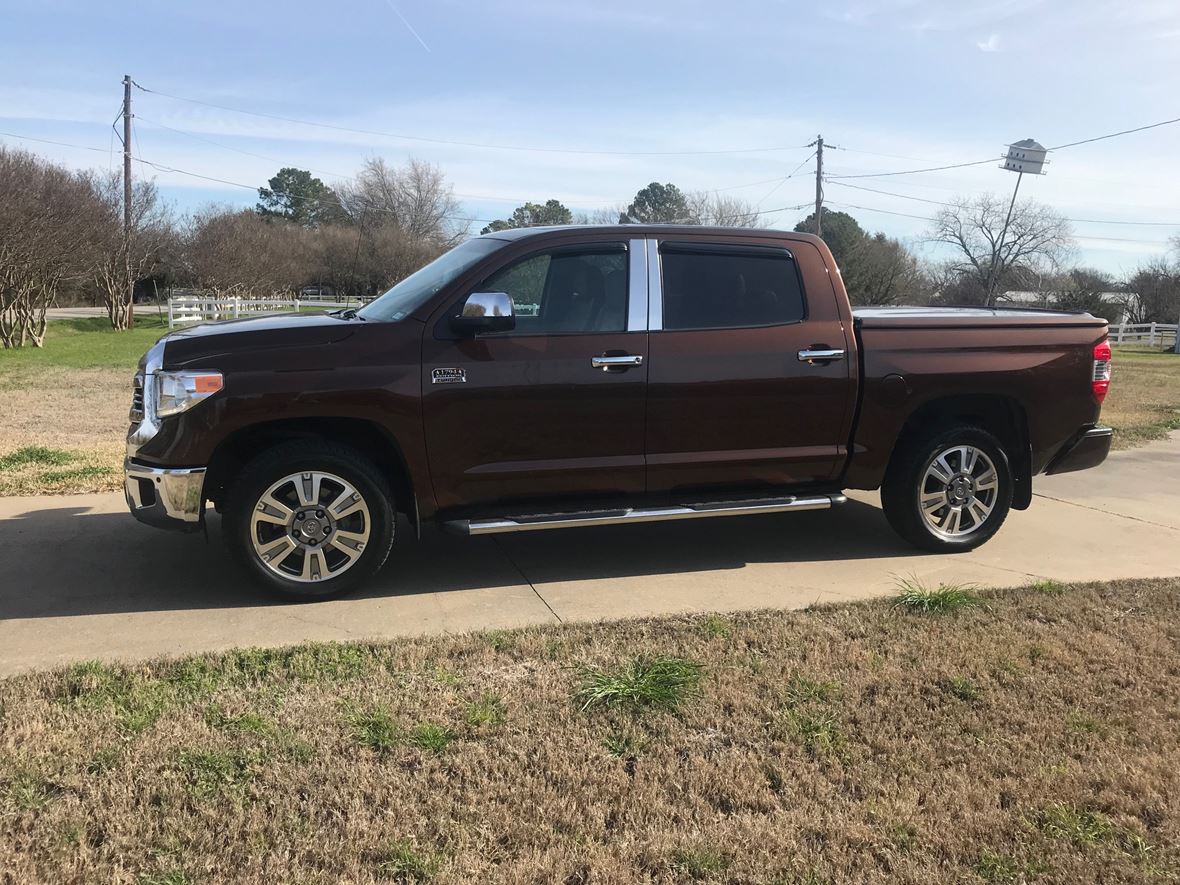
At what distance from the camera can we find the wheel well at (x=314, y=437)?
4488 millimetres

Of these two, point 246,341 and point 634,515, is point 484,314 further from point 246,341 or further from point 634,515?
point 634,515

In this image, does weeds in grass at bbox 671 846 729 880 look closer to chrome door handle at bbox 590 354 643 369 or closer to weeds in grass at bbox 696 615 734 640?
weeds in grass at bbox 696 615 734 640

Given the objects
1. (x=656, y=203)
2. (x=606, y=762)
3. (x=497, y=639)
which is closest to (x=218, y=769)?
(x=606, y=762)

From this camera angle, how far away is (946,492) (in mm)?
5492

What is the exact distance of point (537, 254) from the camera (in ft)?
15.9

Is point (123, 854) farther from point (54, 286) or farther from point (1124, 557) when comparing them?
point (54, 286)

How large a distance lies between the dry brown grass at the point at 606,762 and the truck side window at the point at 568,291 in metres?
1.67

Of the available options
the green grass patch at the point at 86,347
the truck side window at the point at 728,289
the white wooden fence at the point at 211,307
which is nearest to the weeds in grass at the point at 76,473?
the truck side window at the point at 728,289

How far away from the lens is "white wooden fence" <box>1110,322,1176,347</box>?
39969 millimetres

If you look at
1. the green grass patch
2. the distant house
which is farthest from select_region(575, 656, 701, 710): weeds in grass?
the distant house

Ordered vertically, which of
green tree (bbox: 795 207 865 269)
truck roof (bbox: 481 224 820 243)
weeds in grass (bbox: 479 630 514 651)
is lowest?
weeds in grass (bbox: 479 630 514 651)

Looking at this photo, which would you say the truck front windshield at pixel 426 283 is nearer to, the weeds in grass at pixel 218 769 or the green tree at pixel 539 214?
the weeds in grass at pixel 218 769

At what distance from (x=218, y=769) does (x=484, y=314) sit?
7.84 feet

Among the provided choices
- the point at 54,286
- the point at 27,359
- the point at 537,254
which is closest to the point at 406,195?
the point at 54,286
